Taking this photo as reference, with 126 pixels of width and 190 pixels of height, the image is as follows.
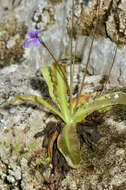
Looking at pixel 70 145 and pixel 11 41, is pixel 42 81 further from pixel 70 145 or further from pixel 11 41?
pixel 70 145

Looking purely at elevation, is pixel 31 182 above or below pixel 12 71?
below

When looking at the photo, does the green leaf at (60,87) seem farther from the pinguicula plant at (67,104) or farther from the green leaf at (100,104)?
the green leaf at (100,104)

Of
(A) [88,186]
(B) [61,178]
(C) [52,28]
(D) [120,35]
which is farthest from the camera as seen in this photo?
(C) [52,28]

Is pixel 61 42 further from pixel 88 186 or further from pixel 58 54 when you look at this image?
pixel 88 186

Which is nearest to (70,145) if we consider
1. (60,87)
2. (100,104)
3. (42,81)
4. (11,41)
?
(100,104)

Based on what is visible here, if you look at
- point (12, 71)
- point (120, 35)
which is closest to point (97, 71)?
point (120, 35)

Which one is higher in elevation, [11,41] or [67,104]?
[11,41]
